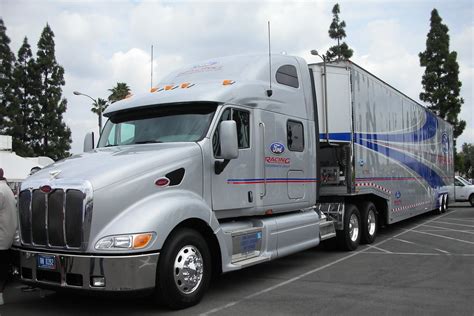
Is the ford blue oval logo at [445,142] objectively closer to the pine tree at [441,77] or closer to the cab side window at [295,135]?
the cab side window at [295,135]

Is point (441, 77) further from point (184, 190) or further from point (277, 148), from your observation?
point (184, 190)

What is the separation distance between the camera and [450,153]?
2094 centimetres

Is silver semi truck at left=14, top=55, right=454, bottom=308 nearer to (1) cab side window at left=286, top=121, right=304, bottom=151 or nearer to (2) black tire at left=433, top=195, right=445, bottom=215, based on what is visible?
(1) cab side window at left=286, top=121, right=304, bottom=151

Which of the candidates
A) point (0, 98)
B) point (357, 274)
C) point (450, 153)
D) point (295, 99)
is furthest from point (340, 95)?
point (0, 98)

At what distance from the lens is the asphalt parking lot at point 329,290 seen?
5.71 meters

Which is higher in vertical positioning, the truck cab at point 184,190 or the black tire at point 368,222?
the truck cab at point 184,190

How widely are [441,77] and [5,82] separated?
35309 mm

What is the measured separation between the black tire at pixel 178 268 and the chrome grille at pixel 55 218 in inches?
36.9

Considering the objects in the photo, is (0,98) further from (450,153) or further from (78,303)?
(78,303)

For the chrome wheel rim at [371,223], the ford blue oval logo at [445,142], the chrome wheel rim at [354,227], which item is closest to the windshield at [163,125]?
the chrome wheel rim at [354,227]

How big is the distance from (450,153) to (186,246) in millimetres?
18265

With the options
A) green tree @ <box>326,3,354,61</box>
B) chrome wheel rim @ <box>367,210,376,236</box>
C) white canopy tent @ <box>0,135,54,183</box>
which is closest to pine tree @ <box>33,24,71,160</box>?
white canopy tent @ <box>0,135,54,183</box>

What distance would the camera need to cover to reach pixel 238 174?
681cm

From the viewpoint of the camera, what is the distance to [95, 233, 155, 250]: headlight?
5.05 metres
